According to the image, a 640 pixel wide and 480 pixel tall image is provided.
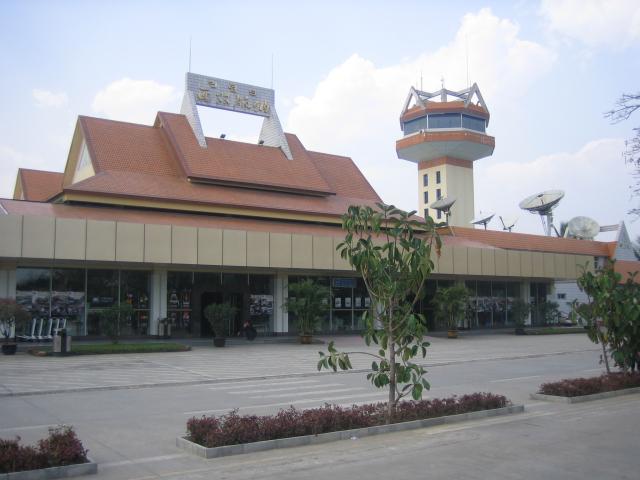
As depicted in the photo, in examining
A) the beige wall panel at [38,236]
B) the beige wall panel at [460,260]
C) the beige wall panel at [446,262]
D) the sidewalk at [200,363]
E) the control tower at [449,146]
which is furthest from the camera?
the control tower at [449,146]

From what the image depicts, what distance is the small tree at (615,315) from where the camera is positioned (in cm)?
1532

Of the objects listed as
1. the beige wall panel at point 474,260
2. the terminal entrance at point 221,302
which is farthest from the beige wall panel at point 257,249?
the beige wall panel at point 474,260

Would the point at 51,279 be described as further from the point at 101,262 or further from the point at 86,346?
the point at 86,346

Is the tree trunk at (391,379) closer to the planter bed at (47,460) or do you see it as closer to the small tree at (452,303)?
the planter bed at (47,460)

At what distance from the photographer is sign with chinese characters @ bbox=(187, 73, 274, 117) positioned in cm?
4225

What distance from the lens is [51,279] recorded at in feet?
98.0

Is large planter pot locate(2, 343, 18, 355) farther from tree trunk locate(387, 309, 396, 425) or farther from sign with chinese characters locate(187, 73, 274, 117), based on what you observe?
sign with chinese characters locate(187, 73, 274, 117)

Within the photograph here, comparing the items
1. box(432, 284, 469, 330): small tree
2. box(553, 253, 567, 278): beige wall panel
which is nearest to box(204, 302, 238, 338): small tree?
box(432, 284, 469, 330): small tree

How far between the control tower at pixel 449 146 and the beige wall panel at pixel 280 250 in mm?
53148

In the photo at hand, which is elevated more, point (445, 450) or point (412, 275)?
point (412, 275)

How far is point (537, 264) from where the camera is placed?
147 ft

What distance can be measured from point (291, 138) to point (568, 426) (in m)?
38.3

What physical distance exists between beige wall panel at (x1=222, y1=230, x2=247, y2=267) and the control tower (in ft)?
181

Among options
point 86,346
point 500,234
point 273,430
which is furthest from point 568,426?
point 500,234
